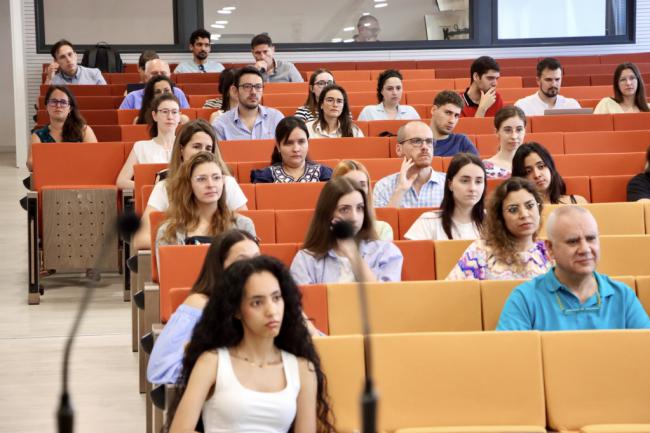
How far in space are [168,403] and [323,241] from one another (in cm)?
98

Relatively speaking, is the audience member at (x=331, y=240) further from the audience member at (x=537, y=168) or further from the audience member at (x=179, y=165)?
the audience member at (x=537, y=168)

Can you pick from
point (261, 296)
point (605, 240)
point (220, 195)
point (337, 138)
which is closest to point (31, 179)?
point (337, 138)

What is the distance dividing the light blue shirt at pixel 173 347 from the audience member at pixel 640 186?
270 cm

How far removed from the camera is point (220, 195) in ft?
13.2

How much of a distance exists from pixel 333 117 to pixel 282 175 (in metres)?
1.02

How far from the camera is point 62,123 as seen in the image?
6.09m

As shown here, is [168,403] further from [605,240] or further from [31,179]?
[31,179]

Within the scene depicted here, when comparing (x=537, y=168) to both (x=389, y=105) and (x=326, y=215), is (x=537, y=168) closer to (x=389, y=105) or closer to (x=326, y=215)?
(x=326, y=215)

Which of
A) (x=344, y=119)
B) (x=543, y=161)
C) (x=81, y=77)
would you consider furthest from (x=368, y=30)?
(x=543, y=161)

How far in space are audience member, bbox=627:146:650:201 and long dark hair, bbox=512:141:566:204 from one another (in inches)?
19.9

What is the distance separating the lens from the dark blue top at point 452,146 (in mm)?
5637

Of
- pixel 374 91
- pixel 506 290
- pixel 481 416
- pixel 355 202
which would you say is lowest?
pixel 481 416

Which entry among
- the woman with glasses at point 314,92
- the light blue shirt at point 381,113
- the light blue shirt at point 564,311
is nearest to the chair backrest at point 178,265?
the light blue shirt at point 564,311

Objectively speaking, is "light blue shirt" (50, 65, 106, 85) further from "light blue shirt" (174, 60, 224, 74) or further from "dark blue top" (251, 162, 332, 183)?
"dark blue top" (251, 162, 332, 183)
